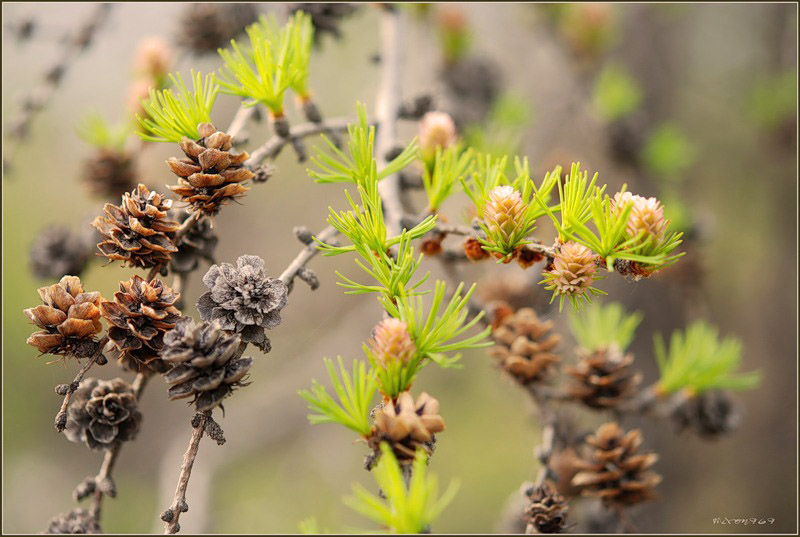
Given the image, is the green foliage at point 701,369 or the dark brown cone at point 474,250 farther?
the green foliage at point 701,369

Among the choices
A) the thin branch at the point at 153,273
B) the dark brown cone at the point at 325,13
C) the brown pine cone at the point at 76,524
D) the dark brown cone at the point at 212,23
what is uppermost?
the dark brown cone at the point at 212,23

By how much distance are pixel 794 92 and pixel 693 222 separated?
1.69ft

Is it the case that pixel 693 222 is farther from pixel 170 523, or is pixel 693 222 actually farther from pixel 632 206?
pixel 170 523

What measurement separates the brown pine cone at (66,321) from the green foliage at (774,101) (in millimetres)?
1431

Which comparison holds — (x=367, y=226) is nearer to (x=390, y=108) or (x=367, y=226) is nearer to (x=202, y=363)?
(x=202, y=363)

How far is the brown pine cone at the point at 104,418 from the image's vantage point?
54 cm

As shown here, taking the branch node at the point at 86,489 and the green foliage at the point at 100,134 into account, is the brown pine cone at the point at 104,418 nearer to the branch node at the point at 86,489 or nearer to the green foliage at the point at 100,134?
the branch node at the point at 86,489

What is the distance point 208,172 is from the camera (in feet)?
1.59

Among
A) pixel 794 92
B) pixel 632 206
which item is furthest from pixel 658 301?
pixel 632 206

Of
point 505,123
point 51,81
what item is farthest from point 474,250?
point 51,81

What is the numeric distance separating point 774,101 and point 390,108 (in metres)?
1.03

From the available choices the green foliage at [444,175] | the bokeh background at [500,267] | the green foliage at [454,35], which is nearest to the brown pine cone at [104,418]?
the green foliage at [444,175]

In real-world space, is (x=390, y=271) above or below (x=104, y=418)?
above

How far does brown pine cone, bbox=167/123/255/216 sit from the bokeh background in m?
0.59
